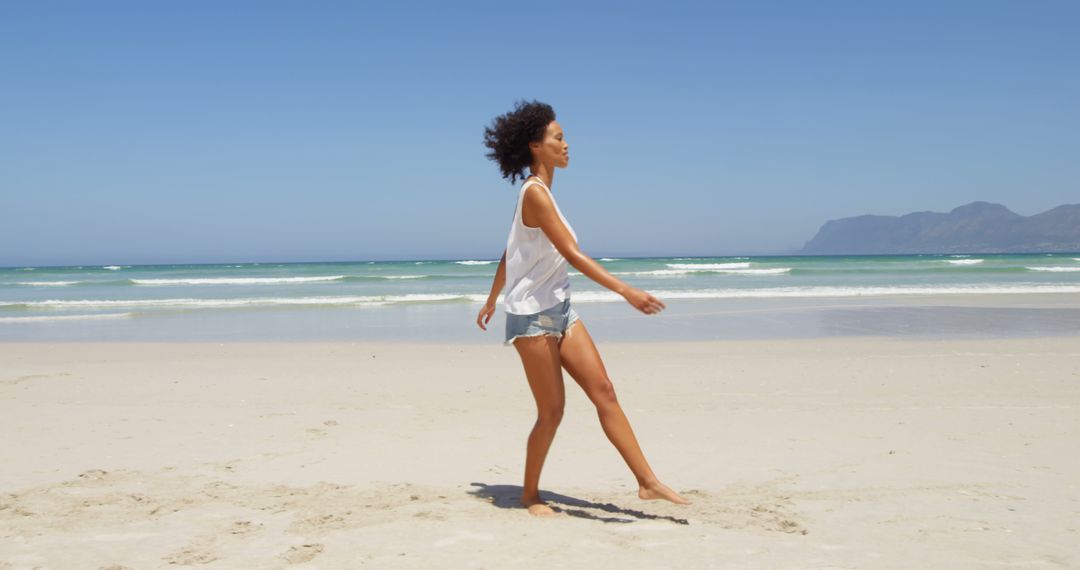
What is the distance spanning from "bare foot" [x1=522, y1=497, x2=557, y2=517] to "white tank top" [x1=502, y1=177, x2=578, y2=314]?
3.10 ft

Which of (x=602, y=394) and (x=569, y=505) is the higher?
(x=602, y=394)

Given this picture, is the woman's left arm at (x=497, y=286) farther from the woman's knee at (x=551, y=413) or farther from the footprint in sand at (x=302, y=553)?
the footprint in sand at (x=302, y=553)

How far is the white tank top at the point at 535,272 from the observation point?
11.7ft

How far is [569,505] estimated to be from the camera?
401 cm

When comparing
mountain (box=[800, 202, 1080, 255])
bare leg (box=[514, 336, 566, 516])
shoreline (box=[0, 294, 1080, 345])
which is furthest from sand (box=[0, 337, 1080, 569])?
mountain (box=[800, 202, 1080, 255])

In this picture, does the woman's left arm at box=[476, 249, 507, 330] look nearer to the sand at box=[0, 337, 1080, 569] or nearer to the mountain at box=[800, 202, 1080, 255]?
the sand at box=[0, 337, 1080, 569]

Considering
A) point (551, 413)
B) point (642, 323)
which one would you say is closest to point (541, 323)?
point (551, 413)

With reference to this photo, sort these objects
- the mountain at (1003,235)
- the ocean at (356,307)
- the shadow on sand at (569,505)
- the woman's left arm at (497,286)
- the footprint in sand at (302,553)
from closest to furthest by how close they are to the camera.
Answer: the footprint in sand at (302,553) → the shadow on sand at (569,505) → the woman's left arm at (497,286) → the ocean at (356,307) → the mountain at (1003,235)

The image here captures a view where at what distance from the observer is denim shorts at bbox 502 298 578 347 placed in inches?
140

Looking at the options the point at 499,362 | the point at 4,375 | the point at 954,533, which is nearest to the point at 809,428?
the point at 954,533

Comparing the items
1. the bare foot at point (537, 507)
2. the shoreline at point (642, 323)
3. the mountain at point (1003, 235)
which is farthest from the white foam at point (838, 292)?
the mountain at point (1003, 235)

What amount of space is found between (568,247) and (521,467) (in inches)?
80.8

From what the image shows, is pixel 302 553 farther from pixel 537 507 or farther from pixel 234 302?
pixel 234 302

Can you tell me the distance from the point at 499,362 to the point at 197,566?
21.9 ft
